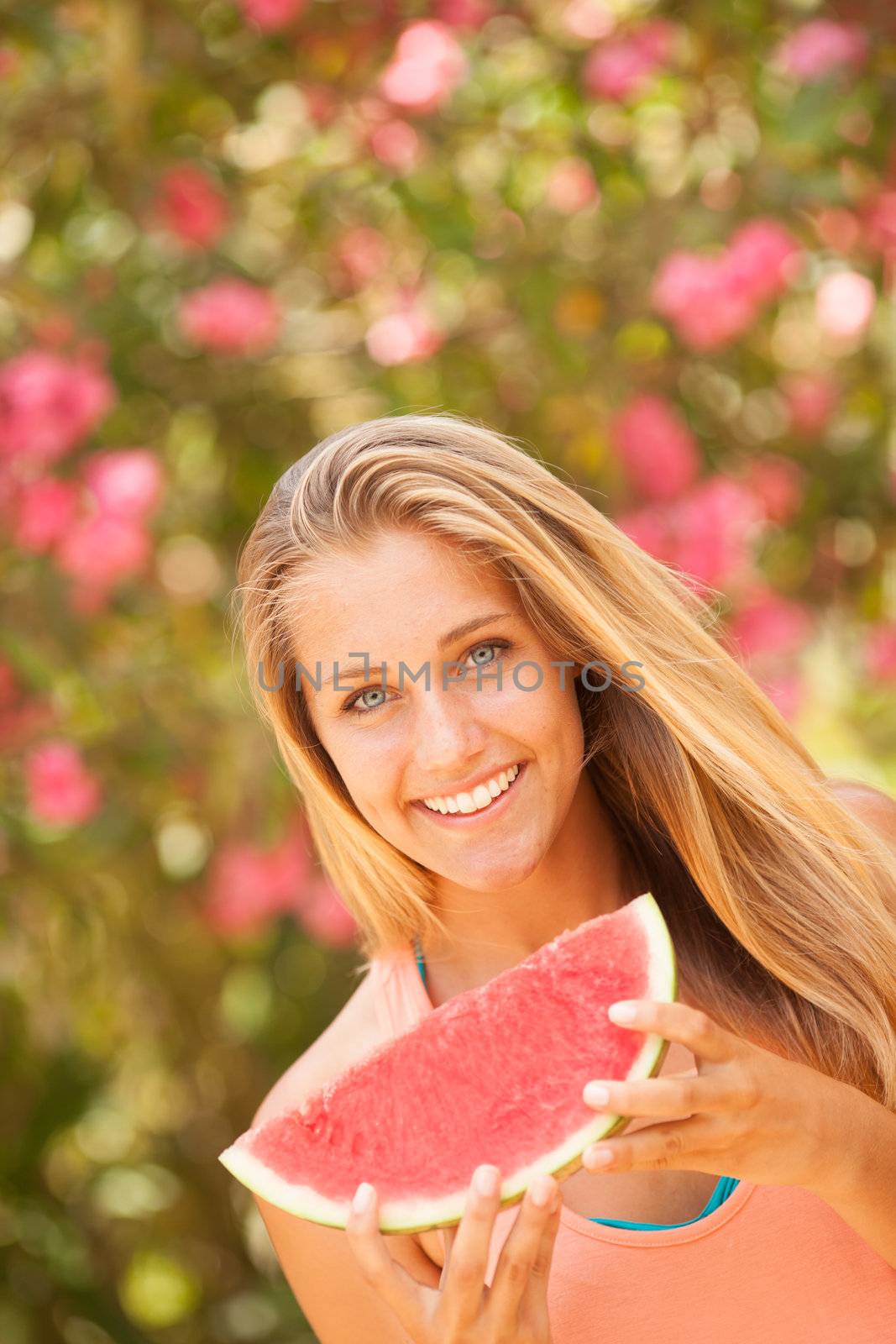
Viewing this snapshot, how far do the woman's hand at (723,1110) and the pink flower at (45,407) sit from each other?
213 cm

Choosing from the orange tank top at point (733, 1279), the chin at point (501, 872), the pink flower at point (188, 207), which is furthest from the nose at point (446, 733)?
the pink flower at point (188, 207)

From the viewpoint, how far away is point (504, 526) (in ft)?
4.78

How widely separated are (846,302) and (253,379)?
1.41 meters

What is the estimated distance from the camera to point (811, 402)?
3666 mm

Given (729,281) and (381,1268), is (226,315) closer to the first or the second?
(729,281)

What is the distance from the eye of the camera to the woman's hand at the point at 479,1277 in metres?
1.15

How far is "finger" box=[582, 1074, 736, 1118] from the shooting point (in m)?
1.10

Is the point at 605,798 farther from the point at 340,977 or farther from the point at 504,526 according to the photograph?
the point at 340,977

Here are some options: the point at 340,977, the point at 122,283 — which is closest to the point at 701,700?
the point at 122,283

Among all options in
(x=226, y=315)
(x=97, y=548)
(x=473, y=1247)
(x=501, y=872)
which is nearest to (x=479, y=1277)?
(x=473, y=1247)

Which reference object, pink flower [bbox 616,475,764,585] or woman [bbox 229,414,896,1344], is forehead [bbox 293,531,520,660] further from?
pink flower [bbox 616,475,764,585]

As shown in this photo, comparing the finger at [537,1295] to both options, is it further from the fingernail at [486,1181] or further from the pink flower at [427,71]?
the pink flower at [427,71]

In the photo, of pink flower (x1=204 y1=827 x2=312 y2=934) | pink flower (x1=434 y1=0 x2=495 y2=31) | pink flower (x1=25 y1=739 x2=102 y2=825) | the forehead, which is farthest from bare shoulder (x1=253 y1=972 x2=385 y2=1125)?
pink flower (x1=434 y1=0 x2=495 y2=31)

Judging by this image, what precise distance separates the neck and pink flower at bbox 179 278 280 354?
67.4 inches
